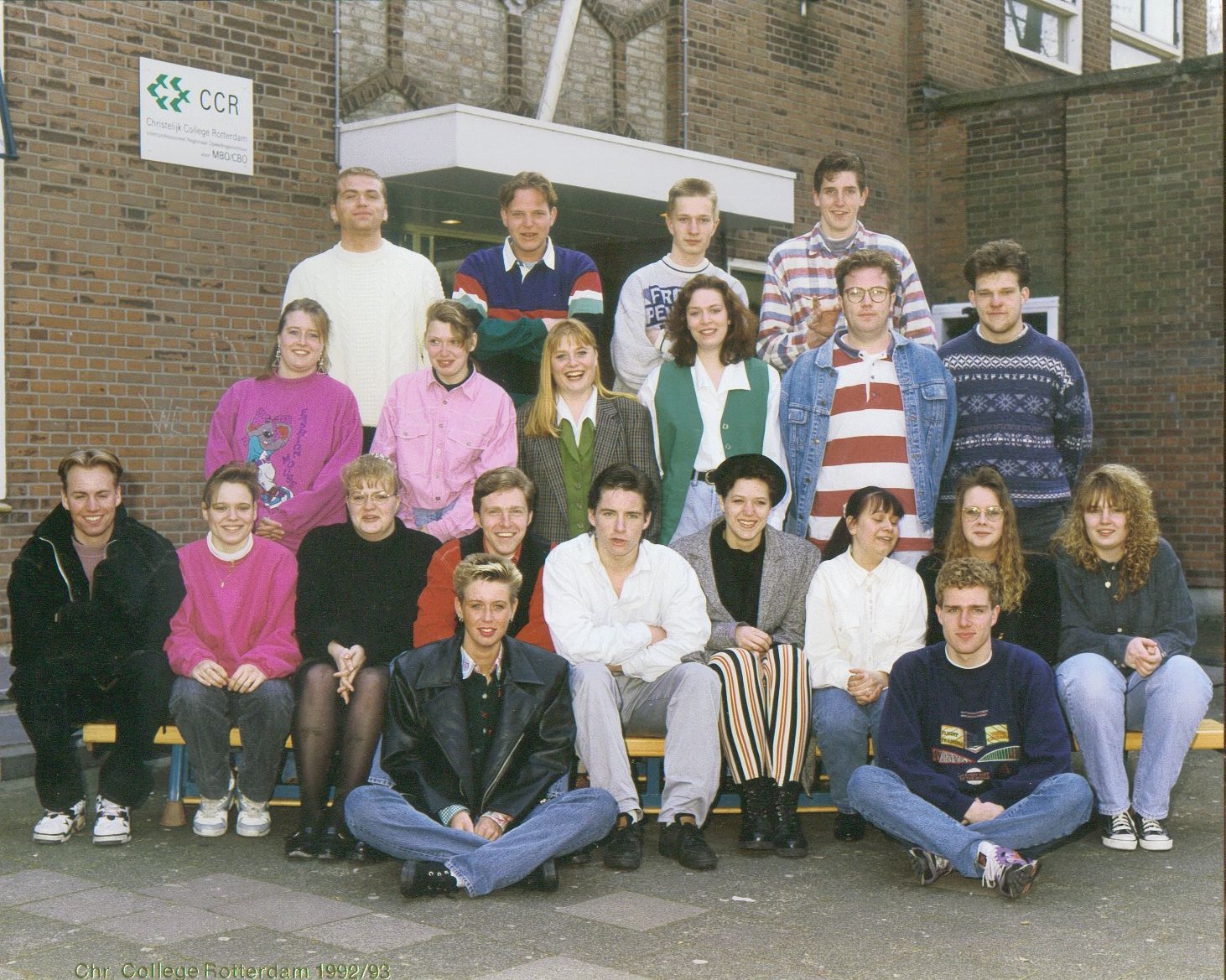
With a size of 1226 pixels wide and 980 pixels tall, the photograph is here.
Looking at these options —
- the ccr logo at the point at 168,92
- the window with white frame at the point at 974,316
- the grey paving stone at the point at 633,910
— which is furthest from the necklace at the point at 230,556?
the window with white frame at the point at 974,316

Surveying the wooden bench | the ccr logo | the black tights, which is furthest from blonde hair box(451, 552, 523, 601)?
the ccr logo

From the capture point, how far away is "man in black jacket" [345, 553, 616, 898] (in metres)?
4.77

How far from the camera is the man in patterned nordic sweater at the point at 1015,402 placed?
606 centimetres

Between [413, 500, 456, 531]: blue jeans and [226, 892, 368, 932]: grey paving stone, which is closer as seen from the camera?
[226, 892, 368, 932]: grey paving stone

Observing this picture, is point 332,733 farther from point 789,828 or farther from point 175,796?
point 789,828

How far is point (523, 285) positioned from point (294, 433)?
1.27 m

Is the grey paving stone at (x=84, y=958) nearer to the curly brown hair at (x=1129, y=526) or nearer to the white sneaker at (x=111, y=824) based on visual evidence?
the white sneaker at (x=111, y=824)

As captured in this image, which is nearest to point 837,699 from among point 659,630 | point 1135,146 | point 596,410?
point 659,630

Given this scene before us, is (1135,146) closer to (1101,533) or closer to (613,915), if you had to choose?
(1101,533)

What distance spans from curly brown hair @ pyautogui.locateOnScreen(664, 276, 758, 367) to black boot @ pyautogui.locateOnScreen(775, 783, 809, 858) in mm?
1888

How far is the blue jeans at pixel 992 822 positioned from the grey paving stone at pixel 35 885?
2.68 meters

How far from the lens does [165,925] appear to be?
14.2 ft

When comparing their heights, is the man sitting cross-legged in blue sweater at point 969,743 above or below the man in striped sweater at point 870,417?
below

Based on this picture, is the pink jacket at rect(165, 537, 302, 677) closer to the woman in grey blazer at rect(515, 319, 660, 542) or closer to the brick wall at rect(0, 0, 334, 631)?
the woman in grey blazer at rect(515, 319, 660, 542)
